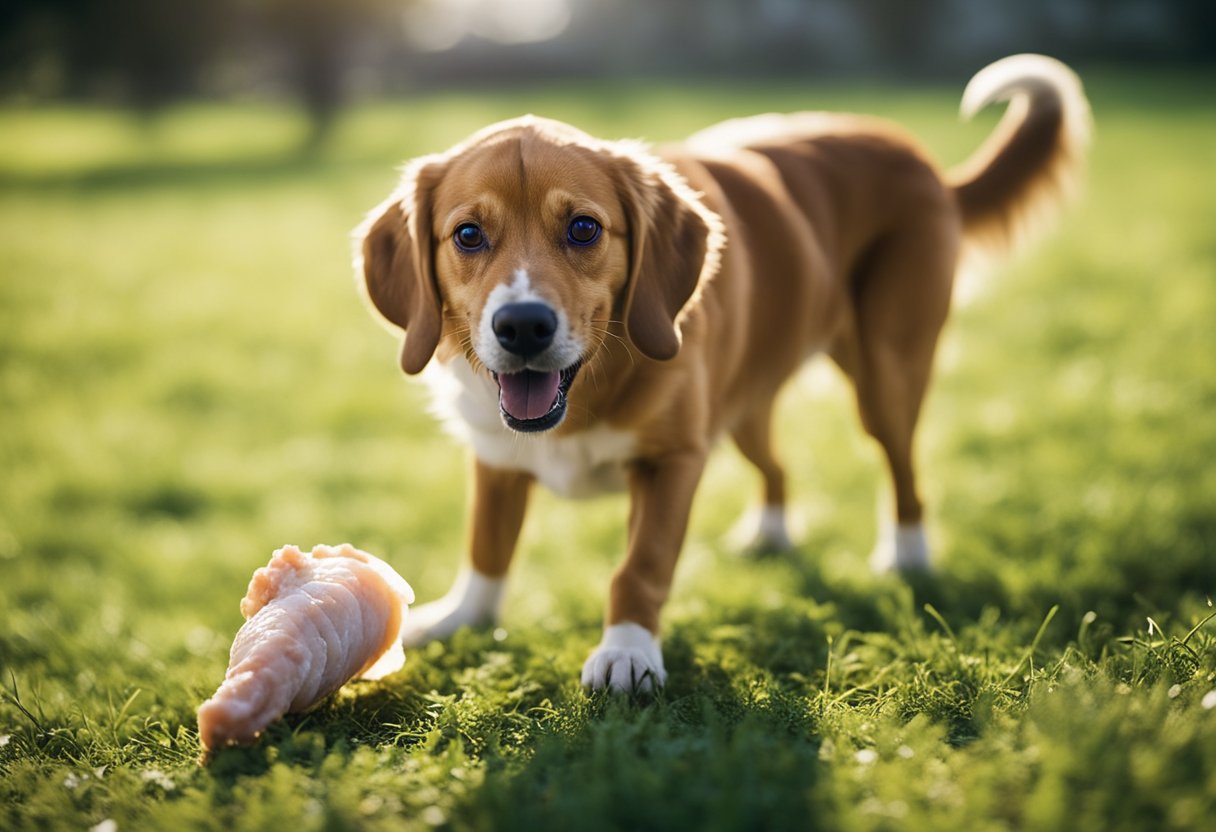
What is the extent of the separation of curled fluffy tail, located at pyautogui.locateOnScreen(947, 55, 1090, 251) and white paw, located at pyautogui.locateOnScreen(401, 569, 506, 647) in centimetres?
252

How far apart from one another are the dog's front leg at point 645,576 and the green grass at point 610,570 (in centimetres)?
14

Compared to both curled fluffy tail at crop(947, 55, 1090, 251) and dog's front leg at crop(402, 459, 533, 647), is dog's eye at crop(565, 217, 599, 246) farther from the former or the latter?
curled fluffy tail at crop(947, 55, 1090, 251)

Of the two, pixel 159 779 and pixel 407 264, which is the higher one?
pixel 407 264

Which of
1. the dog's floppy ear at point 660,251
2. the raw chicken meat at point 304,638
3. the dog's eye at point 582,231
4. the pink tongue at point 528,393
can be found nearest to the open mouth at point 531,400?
the pink tongue at point 528,393

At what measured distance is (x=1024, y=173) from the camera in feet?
14.9

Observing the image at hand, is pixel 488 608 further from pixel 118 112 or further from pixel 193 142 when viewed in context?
pixel 118 112

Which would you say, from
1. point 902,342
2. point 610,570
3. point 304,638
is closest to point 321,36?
point 610,570

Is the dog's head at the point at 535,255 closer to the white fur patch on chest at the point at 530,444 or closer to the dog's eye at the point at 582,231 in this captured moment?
the dog's eye at the point at 582,231

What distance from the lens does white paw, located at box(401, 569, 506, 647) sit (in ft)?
11.8

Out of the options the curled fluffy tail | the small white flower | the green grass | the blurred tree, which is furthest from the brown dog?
the blurred tree

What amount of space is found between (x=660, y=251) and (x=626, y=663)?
46.2 inches

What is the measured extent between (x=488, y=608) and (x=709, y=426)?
0.98 m

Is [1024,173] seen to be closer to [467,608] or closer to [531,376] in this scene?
[531,376]

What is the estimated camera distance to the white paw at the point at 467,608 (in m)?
3.61
